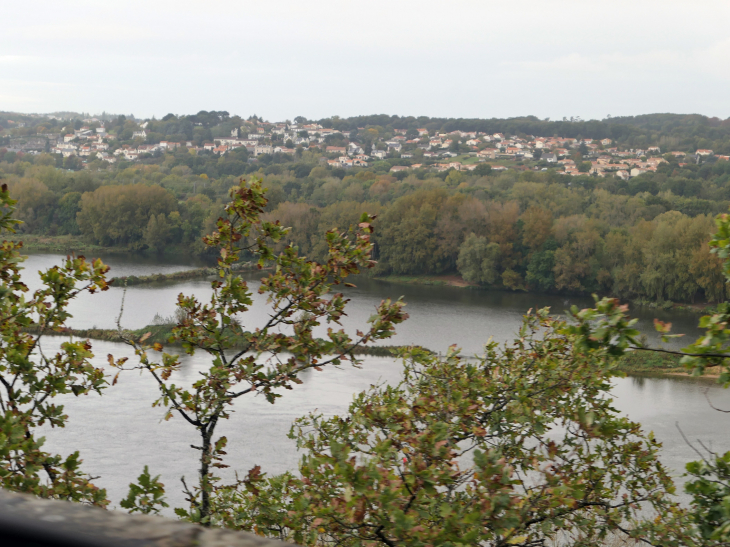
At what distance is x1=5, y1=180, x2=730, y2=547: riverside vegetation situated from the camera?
251cm

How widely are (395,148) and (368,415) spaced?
111m

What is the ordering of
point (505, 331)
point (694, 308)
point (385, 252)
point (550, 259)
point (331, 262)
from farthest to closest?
point (385, 252) → point (550, 259) → point (694, 308) → point (505, 331) → point (331, 262)

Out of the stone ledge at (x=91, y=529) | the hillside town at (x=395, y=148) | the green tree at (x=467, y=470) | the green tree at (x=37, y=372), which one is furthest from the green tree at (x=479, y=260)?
the stone ledge at (x=91, y=529)

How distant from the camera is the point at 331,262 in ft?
11.9

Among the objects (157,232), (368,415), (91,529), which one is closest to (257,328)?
(368,415)

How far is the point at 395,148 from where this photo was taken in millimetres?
112188

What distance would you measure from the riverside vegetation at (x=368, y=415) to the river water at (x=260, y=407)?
2.62 m

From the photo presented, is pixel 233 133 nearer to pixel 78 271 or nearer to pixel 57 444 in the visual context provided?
pixel 57 444

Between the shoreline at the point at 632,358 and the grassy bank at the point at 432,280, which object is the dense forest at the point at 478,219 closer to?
the grassy bank at the point at 432,280

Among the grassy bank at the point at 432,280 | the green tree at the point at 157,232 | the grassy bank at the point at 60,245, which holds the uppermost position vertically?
the green tree at the point at 157,232

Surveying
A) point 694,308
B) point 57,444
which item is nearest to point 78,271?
point 57,444

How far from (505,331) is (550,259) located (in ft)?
41.1

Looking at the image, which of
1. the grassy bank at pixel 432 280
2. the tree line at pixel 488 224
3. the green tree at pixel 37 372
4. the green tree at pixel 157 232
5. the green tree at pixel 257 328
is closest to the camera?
the green tree at pixel 37 372

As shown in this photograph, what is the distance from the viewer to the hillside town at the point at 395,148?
3204 inches
